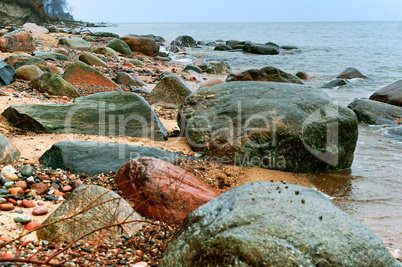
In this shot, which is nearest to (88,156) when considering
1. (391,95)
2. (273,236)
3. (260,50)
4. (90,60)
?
(273,236)

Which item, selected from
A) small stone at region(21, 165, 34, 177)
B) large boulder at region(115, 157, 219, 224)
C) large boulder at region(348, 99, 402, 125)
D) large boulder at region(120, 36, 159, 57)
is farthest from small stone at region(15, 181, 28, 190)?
large boulder at region(120, 36, 159, 57)

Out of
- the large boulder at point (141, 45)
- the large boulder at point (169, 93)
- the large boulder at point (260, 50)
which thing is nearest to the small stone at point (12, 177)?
the large boulder at point (169, 93)

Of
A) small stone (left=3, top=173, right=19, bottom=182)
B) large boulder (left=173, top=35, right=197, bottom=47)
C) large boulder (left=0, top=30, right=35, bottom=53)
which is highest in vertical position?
large boulder (left=173, top=35, right=197, bottom=47)

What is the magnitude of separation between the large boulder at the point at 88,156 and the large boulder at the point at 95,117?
0.82m

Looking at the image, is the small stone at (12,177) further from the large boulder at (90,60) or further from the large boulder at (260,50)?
the large boulder at (260,50)

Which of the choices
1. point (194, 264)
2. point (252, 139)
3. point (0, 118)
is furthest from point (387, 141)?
point (0, 118)

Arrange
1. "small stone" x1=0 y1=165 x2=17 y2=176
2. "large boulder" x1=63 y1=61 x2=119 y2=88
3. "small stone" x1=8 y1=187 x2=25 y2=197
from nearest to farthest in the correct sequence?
"small stone" x1=8 y1=187 x2=25 y2=197 → "small stone" x1=0 y1=165 x2=17 y2=176 → "large boulder" x1=63 y1=61 x2=119 y2=88

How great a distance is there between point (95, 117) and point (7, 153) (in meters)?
1.50

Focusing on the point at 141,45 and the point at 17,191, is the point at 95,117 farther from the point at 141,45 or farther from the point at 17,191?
the point at 141,45

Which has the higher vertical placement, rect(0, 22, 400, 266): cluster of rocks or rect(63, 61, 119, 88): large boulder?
rect(63, 61, 119, 88): large boulder

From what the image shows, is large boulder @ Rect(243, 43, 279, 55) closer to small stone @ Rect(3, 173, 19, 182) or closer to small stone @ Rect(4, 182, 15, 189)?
small stone @ Rect(3, 173, 19, 182)

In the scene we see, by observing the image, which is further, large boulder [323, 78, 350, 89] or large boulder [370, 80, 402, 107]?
large boulder [323, 78, 350, 89]

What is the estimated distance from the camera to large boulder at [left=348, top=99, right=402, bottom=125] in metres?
7.62

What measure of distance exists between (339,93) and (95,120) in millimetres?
8785
